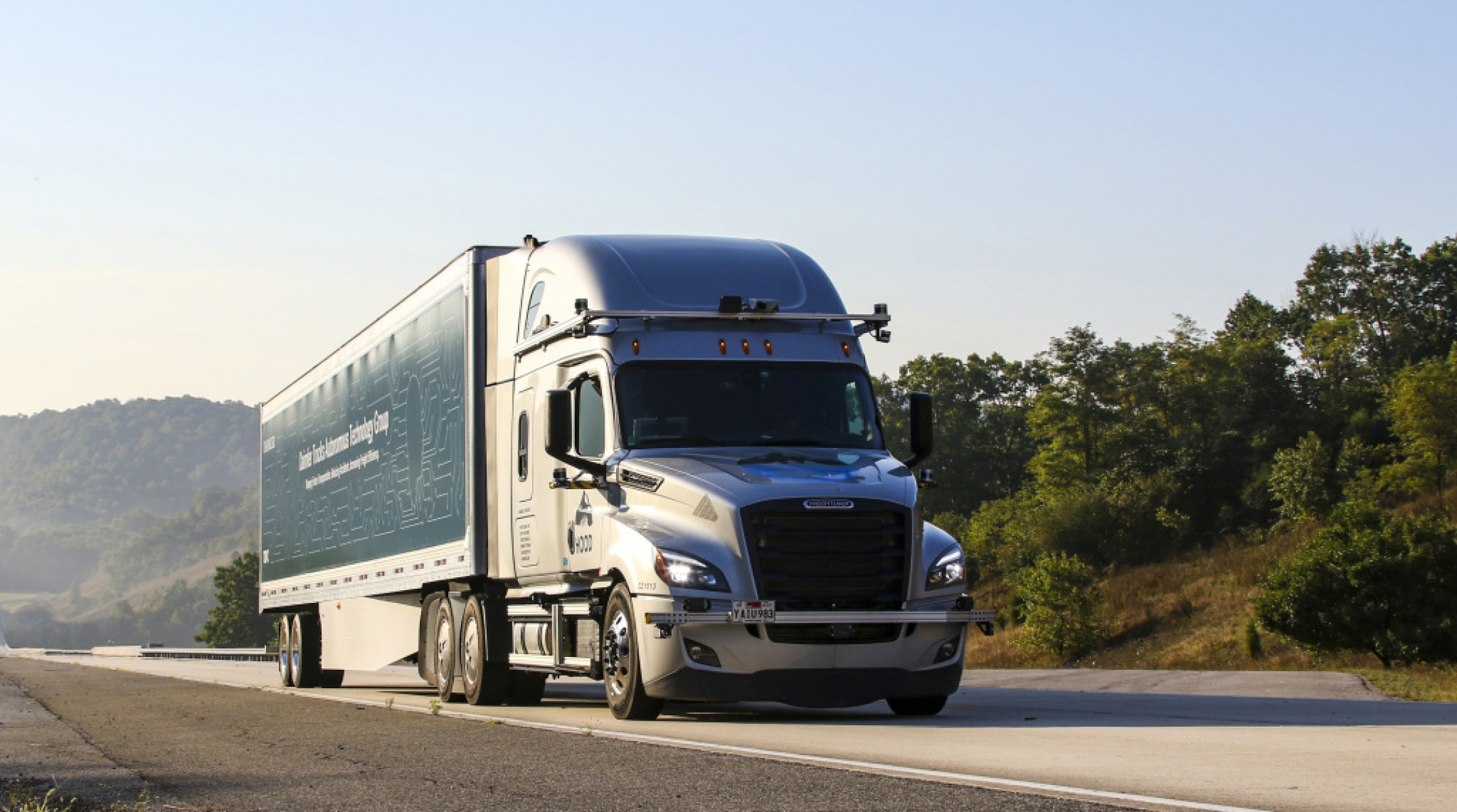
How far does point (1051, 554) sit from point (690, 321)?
246ft

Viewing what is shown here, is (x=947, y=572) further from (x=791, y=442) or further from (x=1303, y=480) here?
(x=1303, y=480)

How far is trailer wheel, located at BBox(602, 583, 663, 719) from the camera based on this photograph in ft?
42.2

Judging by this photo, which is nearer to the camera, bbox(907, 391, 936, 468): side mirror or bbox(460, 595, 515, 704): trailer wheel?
bbox(907, 391, 936, 468): side mirror

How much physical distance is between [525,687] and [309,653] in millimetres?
9433

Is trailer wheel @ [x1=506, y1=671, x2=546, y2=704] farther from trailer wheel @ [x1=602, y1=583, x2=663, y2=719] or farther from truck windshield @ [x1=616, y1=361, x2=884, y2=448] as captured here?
truck windshield @ [x1=616, y1=361, x2=884, y2=448]

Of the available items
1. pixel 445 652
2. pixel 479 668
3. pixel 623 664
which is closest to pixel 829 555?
pixel 623 664

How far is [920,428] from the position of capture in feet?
46.9

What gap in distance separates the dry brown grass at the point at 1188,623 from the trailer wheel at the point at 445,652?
37.6 meters

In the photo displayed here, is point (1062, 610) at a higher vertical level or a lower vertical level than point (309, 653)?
higher

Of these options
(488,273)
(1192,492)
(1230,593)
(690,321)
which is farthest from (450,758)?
(1192,492)

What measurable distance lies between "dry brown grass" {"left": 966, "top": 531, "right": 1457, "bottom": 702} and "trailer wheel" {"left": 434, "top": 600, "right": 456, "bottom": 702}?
37582 millimetres

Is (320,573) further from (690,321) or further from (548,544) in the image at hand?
(690,321)

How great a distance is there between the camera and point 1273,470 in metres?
90.8

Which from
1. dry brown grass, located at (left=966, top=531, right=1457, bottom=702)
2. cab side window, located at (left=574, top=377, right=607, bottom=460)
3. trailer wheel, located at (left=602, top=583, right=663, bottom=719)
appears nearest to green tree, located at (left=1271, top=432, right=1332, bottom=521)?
dry brown grass, located at (left=966, top=531, right=1457, bottom=702)
